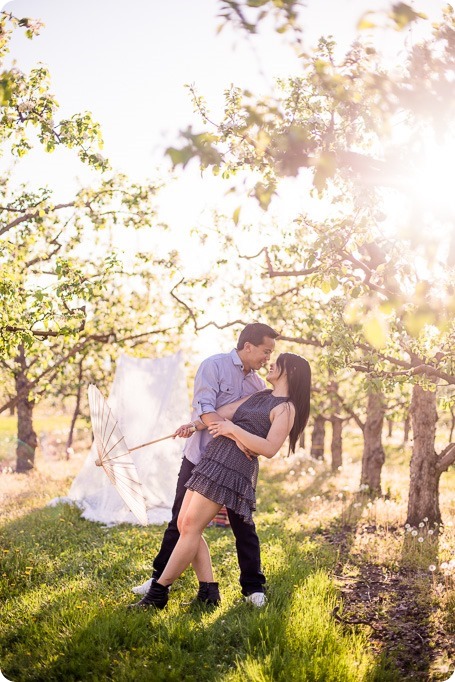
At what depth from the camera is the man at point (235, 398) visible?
506 centimetres

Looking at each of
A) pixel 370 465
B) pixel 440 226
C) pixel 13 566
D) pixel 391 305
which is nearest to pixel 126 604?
pixel 13 566

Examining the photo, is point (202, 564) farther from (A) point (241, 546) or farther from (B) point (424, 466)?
(B) point (424, 466)

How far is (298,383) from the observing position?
482 centimetres

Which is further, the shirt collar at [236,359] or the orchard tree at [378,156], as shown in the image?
the shirt collar at [236,359]

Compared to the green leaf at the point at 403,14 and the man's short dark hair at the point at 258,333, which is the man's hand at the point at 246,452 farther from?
the green leaf at the point at 403,14

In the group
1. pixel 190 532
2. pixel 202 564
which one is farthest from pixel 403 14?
pixel 202 564

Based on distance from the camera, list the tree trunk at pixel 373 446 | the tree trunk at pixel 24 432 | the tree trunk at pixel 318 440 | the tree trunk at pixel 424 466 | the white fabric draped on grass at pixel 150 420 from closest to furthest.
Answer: the tree trunk at pixel 424 466 < the white fabric draped on grass at pixel 150 420 < the tree trunk at pixel 373 446 < the tree trunk at pixel 24 432 < the tree trunk at pixel 318 440

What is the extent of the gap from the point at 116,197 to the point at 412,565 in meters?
7.52

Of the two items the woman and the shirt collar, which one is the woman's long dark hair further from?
the shirt collar

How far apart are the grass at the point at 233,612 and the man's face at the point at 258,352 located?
1.89 m

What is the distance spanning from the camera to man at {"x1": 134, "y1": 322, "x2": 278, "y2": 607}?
5.06m

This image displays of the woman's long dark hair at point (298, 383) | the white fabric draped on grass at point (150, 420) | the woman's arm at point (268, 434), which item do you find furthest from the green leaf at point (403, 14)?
the white fabric draped on grass at point (150, 420)

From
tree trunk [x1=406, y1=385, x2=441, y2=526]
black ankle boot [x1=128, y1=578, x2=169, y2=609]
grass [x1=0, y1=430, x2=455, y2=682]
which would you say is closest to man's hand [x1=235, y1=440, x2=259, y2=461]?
grass [x1=0, y1=430, x2=455, y2=682]

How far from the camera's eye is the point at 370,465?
44.8 ft
